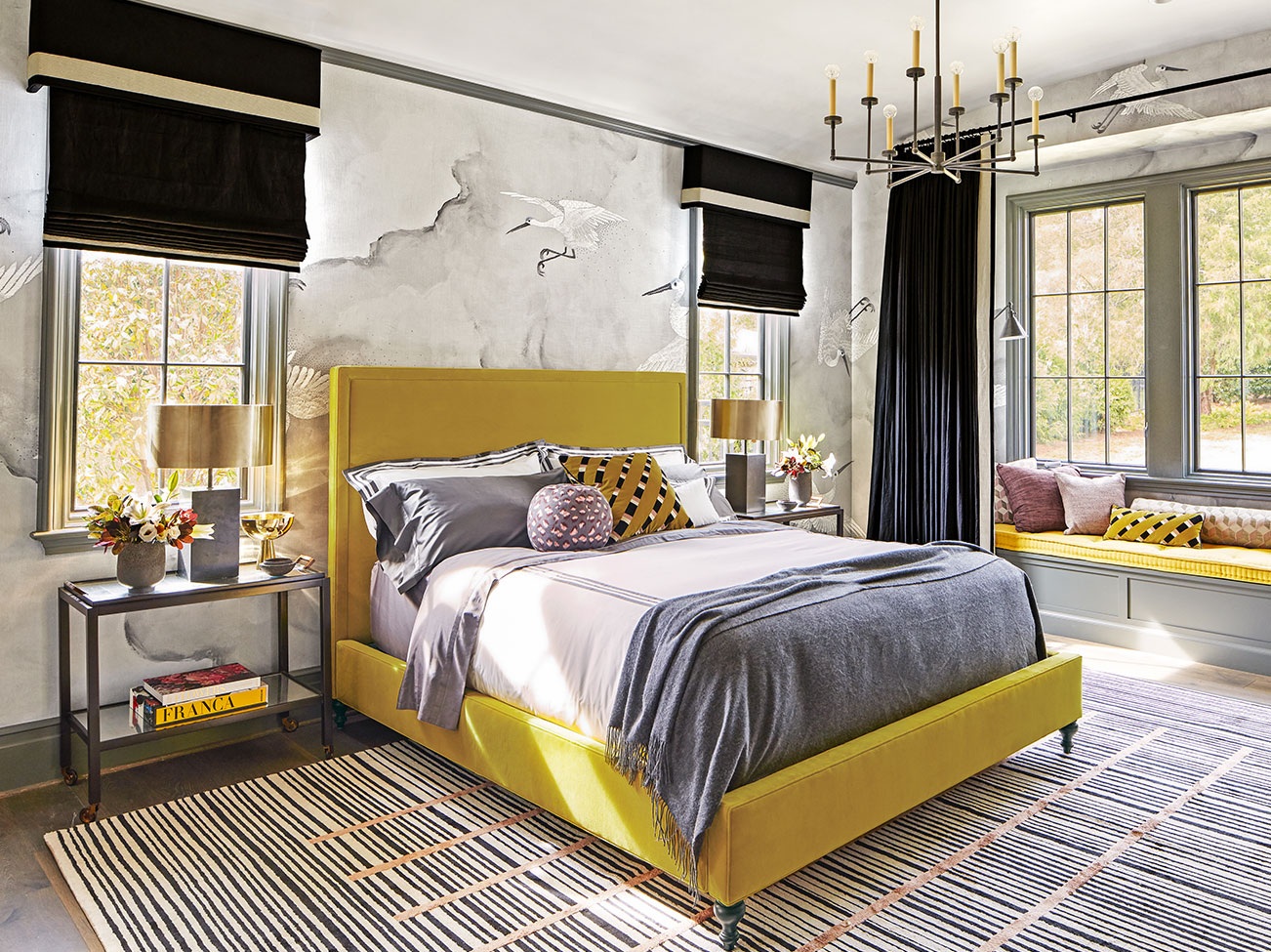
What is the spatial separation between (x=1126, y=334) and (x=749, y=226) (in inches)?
83.7

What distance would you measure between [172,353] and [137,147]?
69cm

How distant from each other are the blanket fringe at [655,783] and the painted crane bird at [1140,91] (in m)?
3.78

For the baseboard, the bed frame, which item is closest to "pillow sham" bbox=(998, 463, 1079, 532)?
the bed frame

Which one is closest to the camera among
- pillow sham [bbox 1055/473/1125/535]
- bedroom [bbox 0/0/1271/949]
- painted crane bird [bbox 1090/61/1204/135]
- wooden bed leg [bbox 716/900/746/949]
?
wooden bed leg [bbox 716/900/746/949]

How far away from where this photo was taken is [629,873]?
244cm

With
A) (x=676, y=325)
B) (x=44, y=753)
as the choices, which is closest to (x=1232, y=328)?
(x=676, y=325)

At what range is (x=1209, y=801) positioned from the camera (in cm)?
287

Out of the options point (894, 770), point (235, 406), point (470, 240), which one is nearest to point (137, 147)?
point (235, 406)

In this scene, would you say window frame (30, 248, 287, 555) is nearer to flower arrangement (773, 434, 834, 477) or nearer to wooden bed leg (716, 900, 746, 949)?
wooden bed leg (716, 900, 746, 949)

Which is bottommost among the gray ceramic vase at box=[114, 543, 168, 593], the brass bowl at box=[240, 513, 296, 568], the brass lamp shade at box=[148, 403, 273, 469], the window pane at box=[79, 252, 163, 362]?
the gray ceramic vase at box=[114, 543, 168, 593]

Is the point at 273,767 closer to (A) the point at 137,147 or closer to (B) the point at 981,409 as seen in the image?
(A) the point at 137,147

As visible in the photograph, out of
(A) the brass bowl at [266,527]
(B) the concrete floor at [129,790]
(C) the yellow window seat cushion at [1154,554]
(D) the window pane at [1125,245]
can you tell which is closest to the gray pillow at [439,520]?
(A) the brass bowl at [266,527]

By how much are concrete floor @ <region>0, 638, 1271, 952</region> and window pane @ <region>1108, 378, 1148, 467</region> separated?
1.25 m

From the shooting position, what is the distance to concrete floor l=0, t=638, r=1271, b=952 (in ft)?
7.18
